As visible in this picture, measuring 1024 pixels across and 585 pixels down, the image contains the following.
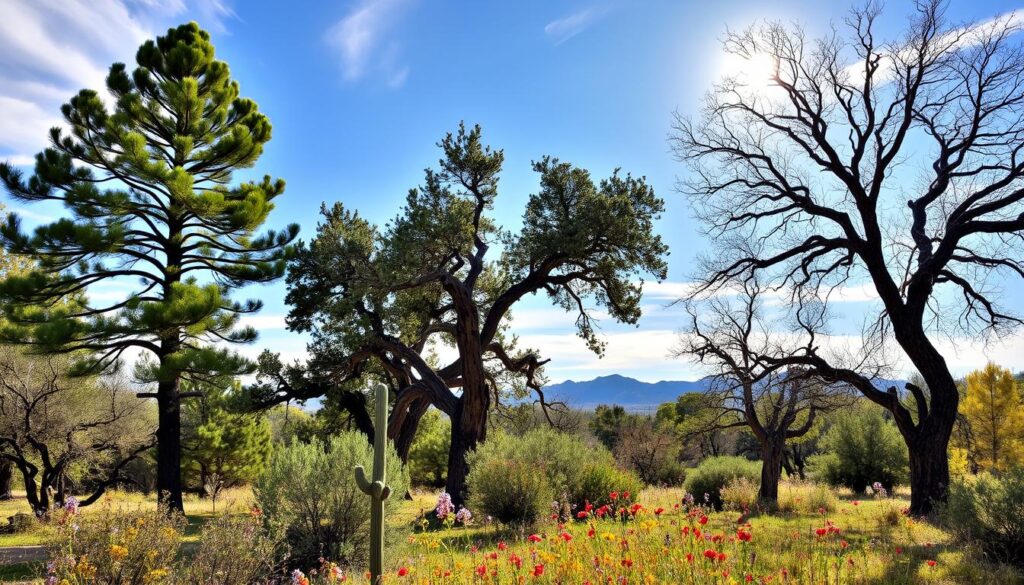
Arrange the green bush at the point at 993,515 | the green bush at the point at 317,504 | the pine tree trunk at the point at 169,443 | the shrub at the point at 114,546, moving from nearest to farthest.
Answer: the shrub at the point at 114,546, the green bush at the point at 317,504, the green bush at the point at 993,515, the pine tree trunk at the point at 169,443

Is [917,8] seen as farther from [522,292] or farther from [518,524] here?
[518,524]

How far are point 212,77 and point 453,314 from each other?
1023 cm

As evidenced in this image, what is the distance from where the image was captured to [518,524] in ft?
31.8

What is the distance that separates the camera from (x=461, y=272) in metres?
18.9

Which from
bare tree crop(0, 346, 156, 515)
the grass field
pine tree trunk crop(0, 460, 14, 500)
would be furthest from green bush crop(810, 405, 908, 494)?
pine tree trunk crop(0, 460, 14, 500)

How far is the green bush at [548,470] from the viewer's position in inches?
388

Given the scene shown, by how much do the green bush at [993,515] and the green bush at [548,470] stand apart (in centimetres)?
541

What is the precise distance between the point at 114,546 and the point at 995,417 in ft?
125

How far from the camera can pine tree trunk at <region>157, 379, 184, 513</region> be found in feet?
50.2

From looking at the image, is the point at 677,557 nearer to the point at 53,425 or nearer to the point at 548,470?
the point at 548,470

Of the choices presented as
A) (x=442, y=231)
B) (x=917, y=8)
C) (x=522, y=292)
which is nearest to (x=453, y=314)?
(x=522, y=292)

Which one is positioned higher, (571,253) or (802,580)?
(571,253)

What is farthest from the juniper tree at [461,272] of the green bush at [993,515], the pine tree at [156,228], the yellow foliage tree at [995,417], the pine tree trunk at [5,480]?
the yellow foliage tree at [995,417]

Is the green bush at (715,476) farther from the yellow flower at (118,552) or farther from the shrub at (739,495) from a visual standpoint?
the yellow flower at (118,552)
